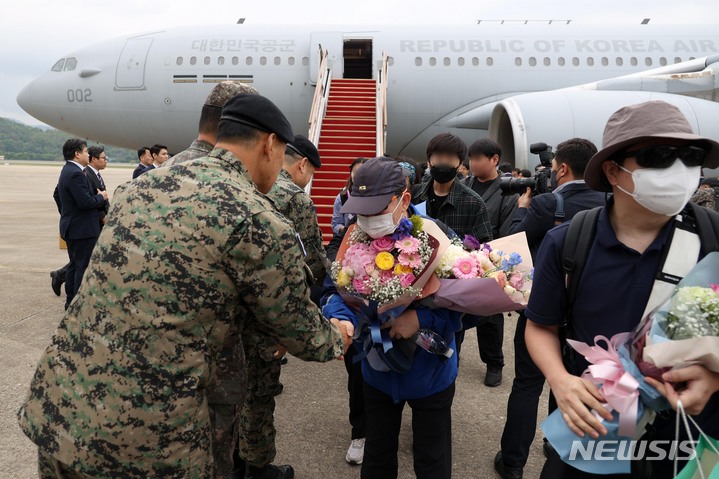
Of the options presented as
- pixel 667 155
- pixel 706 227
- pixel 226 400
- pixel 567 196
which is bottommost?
pixel 226 400

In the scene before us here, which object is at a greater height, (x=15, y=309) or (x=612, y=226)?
(x=612, y=226)

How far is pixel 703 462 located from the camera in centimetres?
148

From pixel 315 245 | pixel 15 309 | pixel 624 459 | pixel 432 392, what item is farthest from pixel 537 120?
pixel 15 309

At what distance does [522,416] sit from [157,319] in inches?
97.1

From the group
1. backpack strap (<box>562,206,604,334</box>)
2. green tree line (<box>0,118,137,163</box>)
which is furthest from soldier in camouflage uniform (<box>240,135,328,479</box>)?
green tree line (<box>0,118,137,163</box>)

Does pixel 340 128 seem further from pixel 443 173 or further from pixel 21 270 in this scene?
pixel 443 173

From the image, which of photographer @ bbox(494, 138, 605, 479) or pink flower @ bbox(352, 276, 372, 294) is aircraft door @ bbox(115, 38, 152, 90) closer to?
photographer @ bbox(494, 138, 605, 479)

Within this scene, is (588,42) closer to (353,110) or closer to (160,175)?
(353,110)

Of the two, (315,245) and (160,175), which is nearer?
(160,175)

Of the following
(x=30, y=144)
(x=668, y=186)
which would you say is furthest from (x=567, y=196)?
(x=30, y=144)

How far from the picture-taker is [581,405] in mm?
1523

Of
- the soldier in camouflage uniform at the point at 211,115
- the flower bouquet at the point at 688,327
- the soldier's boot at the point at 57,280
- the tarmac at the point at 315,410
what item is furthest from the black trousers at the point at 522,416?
the soldier's boot at the point at 57,280

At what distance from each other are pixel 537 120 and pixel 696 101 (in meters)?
2.74

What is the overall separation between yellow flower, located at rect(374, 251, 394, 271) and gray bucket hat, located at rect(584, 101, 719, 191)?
36.4 inches
